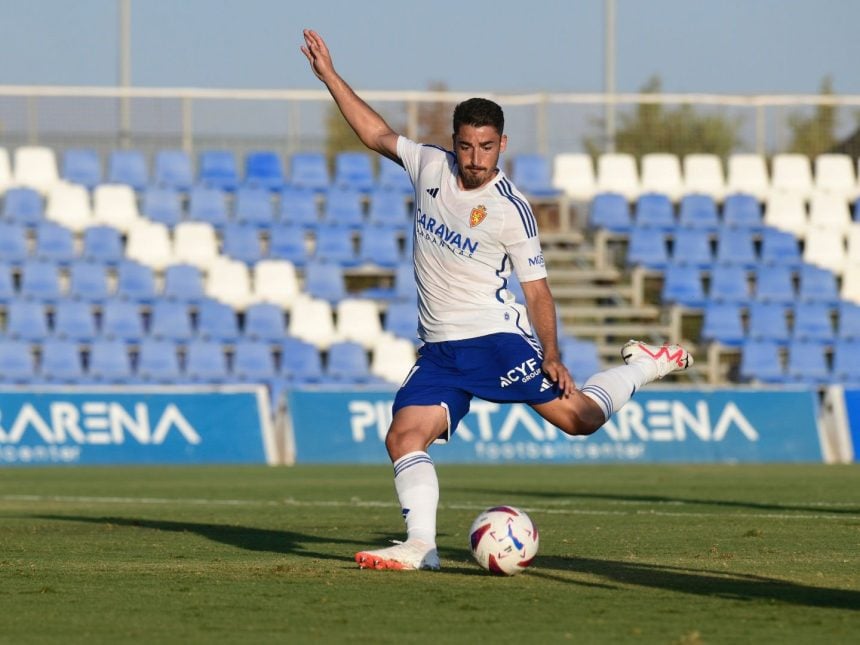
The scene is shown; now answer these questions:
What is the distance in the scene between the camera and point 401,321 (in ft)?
79.5

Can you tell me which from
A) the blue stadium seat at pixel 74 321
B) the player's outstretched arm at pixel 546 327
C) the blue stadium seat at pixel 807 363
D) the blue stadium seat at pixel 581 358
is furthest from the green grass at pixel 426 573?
the blue stadium seat at pixel 807 363

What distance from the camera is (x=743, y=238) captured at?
88.7 feet

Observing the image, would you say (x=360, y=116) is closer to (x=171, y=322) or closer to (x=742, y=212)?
(x=171, y=322)

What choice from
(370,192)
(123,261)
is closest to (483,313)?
(123,261)

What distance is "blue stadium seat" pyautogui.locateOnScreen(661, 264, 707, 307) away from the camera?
2589 cm

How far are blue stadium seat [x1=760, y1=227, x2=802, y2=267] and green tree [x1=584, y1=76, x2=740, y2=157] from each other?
3287 millimetres

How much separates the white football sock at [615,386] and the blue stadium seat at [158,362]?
14.5m

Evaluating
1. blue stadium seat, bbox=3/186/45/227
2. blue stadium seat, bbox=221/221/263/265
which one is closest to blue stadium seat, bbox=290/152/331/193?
blue stadium seat, bbox=221/221/263/265

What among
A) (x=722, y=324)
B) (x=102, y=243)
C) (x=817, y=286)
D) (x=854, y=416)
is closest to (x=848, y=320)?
(x=817, y=286)

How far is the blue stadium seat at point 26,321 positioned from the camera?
23031 millimetres

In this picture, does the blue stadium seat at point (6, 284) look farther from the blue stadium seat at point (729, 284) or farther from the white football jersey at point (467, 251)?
the white football jersey at point (467, 251)

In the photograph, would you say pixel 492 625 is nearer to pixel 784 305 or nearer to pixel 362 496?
pixel 362 496

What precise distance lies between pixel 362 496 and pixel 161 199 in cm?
1339

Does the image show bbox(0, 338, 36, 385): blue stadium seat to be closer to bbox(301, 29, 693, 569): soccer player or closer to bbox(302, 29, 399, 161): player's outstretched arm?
bbox(302, 29, 399, 161): player's outstretched arm
